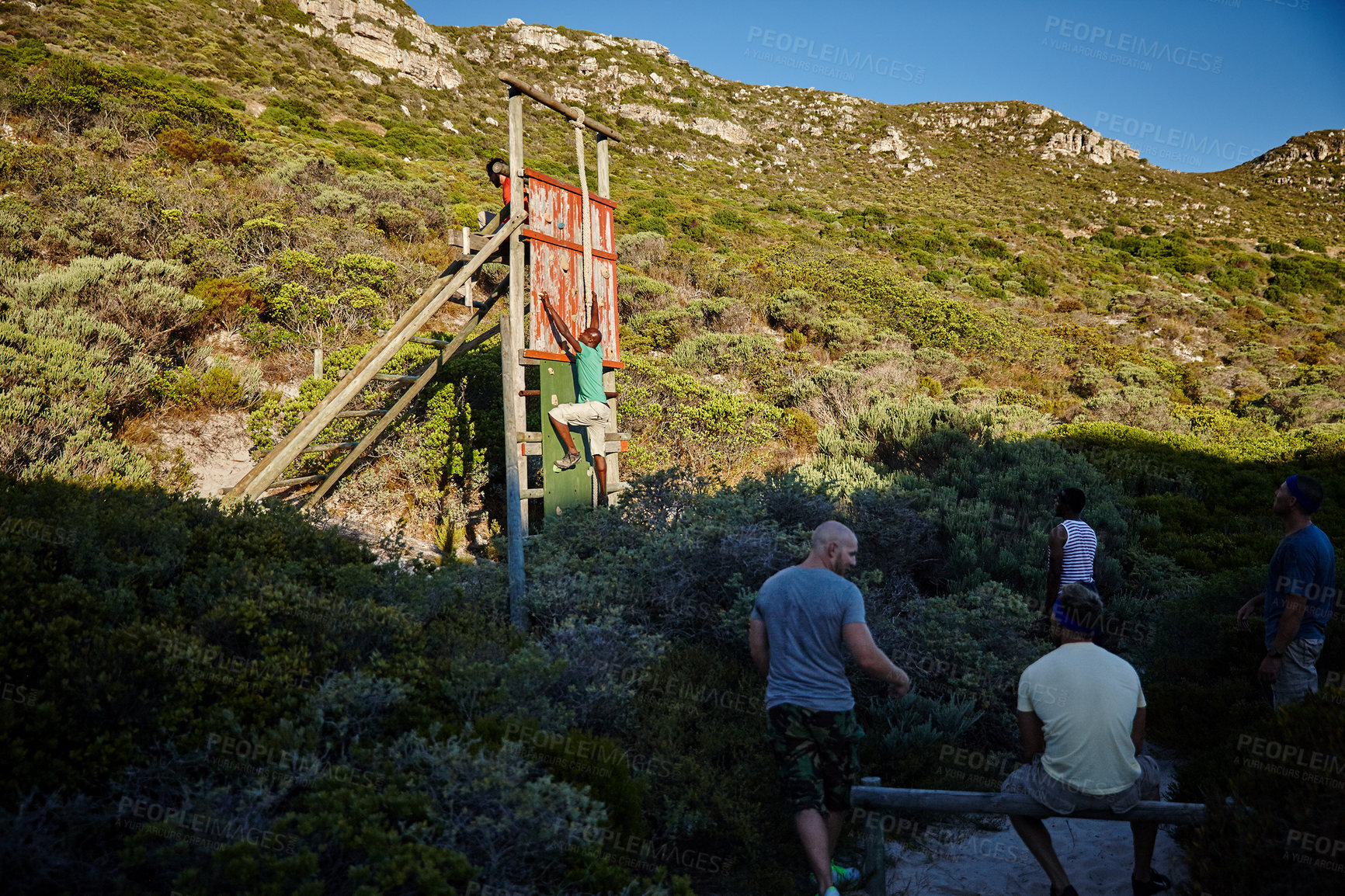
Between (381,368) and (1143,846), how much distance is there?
248 inches

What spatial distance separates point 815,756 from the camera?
3.12 meters

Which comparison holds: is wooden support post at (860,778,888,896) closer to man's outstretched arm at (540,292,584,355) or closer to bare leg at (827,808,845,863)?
bare leg at (827,808,845,863)

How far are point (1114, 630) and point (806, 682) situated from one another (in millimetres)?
4720

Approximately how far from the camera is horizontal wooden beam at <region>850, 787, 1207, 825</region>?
3066 millimetres

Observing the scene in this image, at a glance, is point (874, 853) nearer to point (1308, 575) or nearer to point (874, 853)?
point (874, 853)

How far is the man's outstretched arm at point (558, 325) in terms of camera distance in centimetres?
636

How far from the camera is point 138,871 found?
2.17 metres

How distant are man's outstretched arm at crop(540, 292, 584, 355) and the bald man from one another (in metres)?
3.90

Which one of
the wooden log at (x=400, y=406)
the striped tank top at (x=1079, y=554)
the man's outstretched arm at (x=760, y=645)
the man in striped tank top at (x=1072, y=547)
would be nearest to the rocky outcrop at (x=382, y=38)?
the wooden log at (x=400, y=406)

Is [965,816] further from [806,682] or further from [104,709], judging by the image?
[104,709]

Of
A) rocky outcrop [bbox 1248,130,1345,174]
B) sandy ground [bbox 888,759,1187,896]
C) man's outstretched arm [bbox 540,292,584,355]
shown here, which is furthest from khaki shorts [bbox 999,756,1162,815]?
rocky outcrop [bbox 1248,130,1345,174]

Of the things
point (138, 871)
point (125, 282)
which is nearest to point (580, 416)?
point (138, 871)

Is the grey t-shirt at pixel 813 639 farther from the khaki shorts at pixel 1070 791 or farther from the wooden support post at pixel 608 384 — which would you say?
the wooden support post at pixel 608 384

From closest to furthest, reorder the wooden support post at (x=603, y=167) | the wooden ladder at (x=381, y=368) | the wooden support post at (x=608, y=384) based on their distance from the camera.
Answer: the wooden ladder at (x=381, y=368) → the wooden support post at (x=608, y=384) → the wooden support post at (x=603, y=167)
